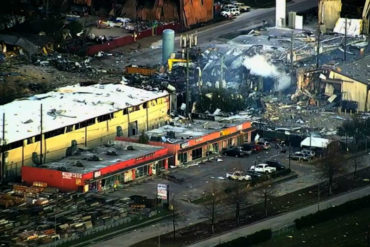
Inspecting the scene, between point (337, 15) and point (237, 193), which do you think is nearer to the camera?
point (237, 193)


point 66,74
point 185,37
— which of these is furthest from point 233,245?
point 185,37

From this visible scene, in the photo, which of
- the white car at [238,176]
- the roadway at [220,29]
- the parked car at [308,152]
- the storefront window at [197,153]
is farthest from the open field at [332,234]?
the roadway at [220,29]

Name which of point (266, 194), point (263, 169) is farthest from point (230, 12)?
point (266, 194)

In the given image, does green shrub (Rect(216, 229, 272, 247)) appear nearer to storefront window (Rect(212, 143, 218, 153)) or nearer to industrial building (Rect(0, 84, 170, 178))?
industrial building (Rect(0, 84, 170, 178))

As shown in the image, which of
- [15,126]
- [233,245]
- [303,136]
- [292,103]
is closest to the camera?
[233,245]

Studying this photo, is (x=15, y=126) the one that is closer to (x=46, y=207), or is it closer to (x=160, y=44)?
(x=46, y=207)

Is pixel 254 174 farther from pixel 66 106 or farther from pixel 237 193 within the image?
pixel 66 106
